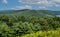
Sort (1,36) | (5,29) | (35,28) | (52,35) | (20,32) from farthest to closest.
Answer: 1. (35,28)
2. (20,32)
3. (5,29)
4. (1,36)
5. (52,35)

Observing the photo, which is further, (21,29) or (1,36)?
(21,29)

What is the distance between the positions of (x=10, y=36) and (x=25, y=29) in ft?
34.5

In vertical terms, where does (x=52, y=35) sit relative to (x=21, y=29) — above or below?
above

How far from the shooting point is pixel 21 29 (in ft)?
207

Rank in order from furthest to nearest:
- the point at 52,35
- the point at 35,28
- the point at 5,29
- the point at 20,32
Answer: the point at 35,28 → the point at 20,32 → the point at 5,29 → the point at 52,35

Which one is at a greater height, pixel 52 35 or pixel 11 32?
pixel 52 35

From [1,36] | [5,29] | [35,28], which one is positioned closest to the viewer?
[1,36]

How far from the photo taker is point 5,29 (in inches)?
2270

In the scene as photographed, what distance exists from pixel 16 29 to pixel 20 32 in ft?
5.72

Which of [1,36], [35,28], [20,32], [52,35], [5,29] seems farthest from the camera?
[35,28]

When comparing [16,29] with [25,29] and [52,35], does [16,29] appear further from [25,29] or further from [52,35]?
[52,35]

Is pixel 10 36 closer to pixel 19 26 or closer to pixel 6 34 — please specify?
pixel 6 34

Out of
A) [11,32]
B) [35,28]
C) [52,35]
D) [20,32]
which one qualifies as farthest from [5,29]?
[52,35]

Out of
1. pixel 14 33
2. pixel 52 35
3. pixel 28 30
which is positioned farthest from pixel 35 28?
pixel 52 35
